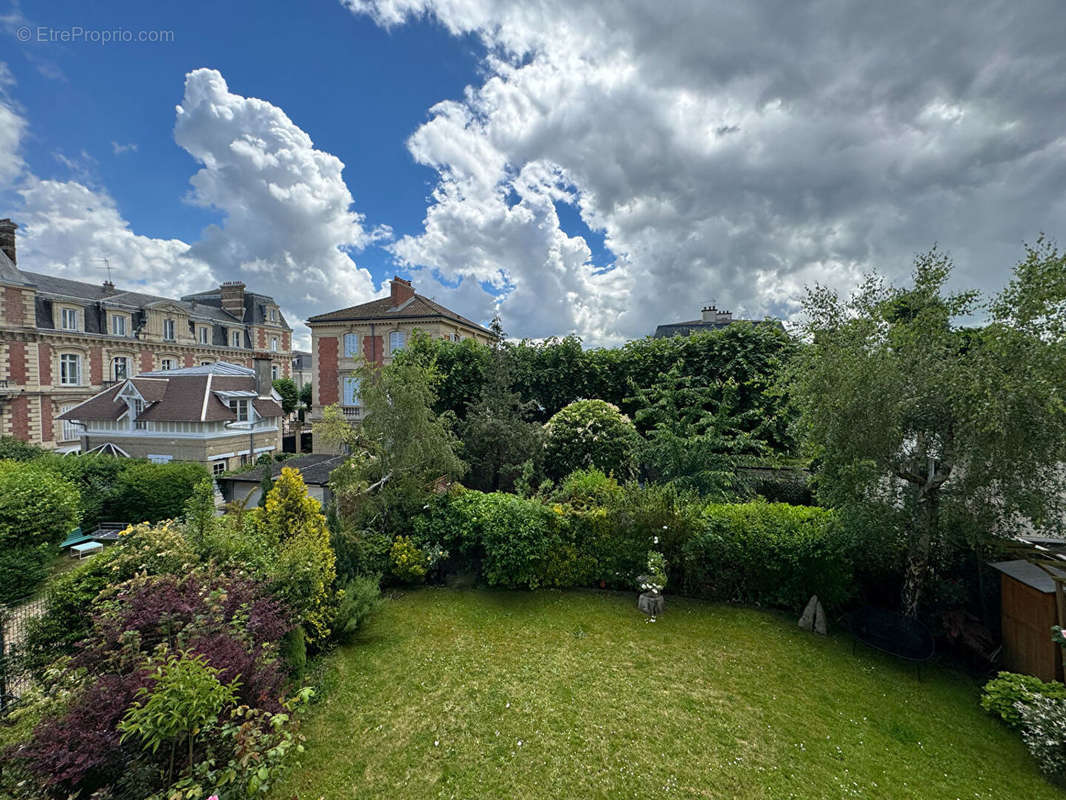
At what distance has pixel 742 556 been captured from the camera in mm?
6852

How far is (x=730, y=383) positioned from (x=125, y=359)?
116ft

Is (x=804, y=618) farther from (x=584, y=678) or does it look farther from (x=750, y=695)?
(x=584, y=678)

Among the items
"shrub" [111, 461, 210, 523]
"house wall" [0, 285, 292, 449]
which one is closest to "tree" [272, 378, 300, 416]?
"house wall" [0, 285, 292, 449]

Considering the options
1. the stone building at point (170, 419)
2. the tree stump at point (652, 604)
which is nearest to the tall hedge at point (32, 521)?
the stone building at point (170, 419)

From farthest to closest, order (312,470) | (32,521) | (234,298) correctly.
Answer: (234,298) < (312,470) < (32,521)

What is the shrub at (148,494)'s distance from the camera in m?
11.5

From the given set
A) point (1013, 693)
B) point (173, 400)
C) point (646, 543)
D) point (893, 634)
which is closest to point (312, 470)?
point (646, 543)

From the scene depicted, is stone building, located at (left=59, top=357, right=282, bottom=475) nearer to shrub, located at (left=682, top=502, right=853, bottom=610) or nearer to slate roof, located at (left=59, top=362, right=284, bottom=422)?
slate roof, located at (left=59, top=362, right=284, bottom=422)

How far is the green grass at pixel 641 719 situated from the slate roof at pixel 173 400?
13425 millimetres

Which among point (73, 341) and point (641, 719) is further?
point (73, 341)

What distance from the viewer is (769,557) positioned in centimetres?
673

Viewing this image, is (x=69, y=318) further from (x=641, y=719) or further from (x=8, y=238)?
(x=641, y=719)

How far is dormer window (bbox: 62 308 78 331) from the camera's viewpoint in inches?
943

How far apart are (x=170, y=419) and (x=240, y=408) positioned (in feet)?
7.02
